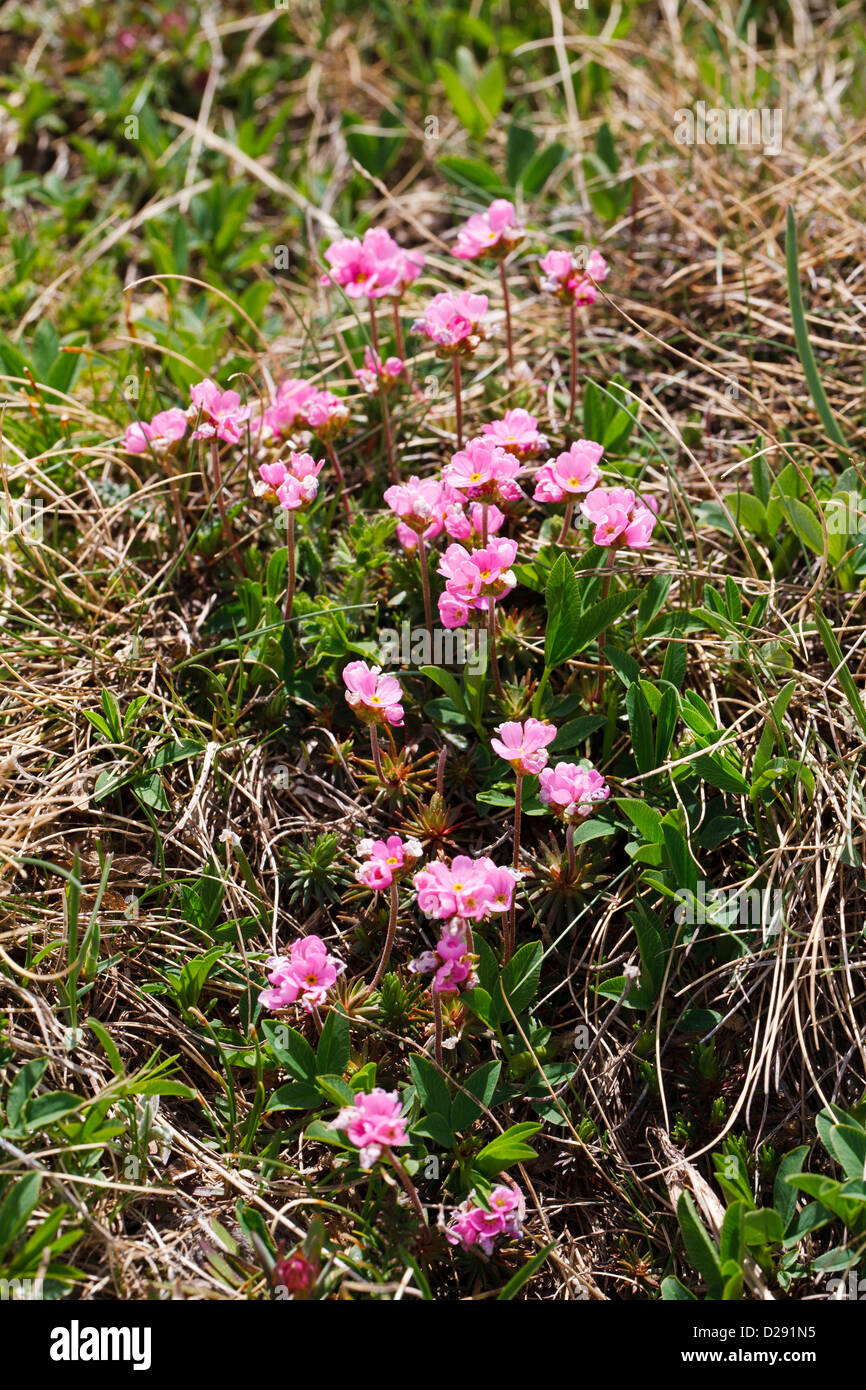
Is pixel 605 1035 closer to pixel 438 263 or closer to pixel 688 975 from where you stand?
pixel 688 975

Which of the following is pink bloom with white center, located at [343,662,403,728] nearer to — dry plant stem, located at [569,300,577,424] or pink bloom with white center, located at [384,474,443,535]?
pink bloom with white center, located at [384,474,443,535]

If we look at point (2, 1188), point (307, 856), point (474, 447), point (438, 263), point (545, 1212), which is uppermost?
point (438, 263)

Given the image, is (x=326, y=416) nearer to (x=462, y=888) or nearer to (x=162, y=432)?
(x=162, y=432)

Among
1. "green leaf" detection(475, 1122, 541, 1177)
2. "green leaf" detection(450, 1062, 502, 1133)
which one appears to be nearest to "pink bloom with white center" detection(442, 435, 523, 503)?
"green leaf" detection(450, 1062, 502, 1133)

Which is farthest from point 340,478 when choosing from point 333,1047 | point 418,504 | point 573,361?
point 333,1047

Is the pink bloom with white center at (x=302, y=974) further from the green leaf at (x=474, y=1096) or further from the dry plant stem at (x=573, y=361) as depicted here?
the dry plant stem at (x=573, y=361)
